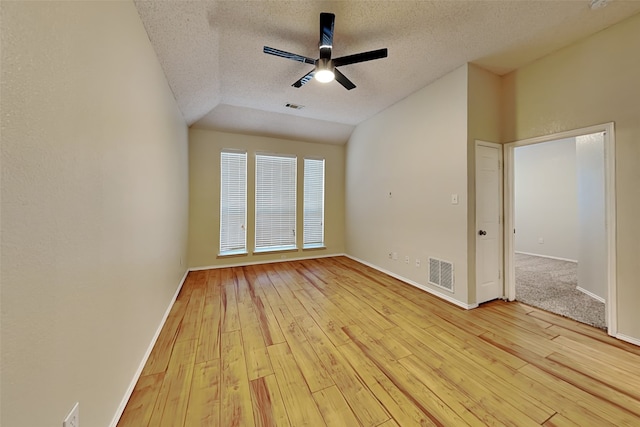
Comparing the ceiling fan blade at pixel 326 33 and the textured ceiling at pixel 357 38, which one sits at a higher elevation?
the textured ceiling at pixel 357 38

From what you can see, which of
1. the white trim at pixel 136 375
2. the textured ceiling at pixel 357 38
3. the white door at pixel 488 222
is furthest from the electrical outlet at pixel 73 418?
the white door at pixel 488 222

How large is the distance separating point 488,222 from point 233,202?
4.30 m

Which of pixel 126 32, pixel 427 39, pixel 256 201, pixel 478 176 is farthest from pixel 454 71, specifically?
pixel 256 201

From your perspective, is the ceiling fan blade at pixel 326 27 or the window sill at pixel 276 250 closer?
the ceiling fan blade at pixel 326 27

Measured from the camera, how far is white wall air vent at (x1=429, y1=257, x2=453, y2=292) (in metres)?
2.96

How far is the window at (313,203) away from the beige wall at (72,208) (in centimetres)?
357

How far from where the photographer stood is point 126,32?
4.89 feet

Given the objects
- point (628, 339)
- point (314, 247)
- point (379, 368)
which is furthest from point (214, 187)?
point (628, 339)

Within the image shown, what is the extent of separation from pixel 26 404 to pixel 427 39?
3521 mm

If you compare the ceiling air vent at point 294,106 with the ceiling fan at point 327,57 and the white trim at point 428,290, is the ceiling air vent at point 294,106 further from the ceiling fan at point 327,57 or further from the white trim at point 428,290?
the white trim at point 428,290

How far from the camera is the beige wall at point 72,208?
70 centimetres

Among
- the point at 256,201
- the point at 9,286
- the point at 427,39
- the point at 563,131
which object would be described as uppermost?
the point at 427,39

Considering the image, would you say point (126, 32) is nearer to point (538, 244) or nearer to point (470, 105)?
point (470, 105)

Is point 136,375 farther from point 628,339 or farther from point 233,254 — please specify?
point 628,339
